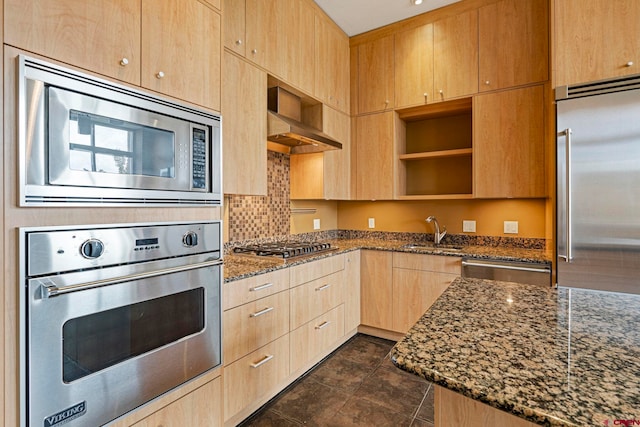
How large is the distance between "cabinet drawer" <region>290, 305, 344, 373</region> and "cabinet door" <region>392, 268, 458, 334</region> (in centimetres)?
54

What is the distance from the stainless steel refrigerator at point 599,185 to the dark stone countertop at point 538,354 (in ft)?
3.44

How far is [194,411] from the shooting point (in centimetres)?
144

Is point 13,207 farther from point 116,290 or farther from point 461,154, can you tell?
point 461,154

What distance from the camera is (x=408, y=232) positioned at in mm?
3484

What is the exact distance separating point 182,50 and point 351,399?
2229mm

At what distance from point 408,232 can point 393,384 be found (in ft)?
5.36

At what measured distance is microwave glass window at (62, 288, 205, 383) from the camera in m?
1.06

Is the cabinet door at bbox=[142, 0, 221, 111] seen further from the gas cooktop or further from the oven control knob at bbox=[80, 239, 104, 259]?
the gas cooktop

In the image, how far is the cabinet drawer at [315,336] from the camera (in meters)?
2.24

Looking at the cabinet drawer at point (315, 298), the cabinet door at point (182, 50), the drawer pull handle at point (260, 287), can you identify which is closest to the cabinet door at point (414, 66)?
the cabinet drawer at point (315, 298)

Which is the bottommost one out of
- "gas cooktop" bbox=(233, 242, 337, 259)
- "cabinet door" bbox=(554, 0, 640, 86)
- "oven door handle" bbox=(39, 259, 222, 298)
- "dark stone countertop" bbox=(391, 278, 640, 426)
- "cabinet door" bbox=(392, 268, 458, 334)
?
"cabinet door" bbox=(392, 268, 458, 334)

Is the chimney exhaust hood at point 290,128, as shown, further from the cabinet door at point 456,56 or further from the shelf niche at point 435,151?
the cabinet door at point 456,56

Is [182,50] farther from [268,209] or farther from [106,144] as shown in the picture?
[268,209]

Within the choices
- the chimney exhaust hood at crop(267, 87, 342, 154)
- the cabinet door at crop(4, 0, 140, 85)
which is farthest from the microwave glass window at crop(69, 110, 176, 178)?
the chimney exhaust hood at crop(267, 87, 342, 154)
